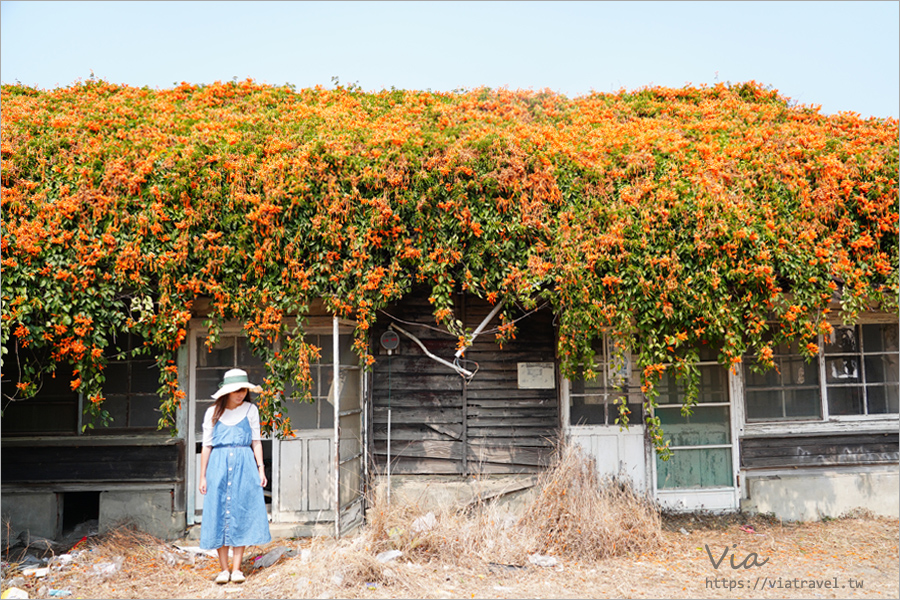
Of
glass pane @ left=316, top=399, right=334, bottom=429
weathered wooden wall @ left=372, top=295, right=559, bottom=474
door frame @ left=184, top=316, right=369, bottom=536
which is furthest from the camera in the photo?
weathered wooden wall @ left=372, top=295, right=559, bottom=474

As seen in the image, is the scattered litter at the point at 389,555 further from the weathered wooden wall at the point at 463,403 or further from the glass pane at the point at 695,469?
the glass pane at the point at 695,469

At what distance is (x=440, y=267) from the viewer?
597 cm

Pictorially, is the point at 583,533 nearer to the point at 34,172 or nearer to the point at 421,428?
the point at 421,428

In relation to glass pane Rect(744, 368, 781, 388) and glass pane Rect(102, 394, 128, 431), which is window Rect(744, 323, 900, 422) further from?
glass pane Rect(102, 394, 128, 431)

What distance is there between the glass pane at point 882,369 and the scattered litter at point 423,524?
18.3 ft

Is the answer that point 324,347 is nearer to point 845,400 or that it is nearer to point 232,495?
point 232,495

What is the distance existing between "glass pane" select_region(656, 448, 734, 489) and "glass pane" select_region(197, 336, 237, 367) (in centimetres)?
497

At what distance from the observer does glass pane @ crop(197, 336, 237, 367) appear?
22.1 feet

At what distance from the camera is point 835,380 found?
7.33 metres

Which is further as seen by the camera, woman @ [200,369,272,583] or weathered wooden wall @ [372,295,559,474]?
weathered wooden wall @ [372,295,559,474]

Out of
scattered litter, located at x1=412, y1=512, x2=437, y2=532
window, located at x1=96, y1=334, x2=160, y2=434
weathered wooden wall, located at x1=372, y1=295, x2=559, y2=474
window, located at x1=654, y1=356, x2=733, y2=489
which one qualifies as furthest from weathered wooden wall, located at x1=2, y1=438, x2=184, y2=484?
window, located at x1=654, y1=356, x2=733, y2=489

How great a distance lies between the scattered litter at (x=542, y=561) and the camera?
5.32 metres

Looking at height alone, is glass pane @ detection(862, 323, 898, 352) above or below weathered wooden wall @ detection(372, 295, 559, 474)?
above

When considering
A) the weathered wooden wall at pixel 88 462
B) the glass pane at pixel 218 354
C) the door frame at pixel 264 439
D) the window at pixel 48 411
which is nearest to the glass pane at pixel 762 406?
the door frame at pixel 264 439
